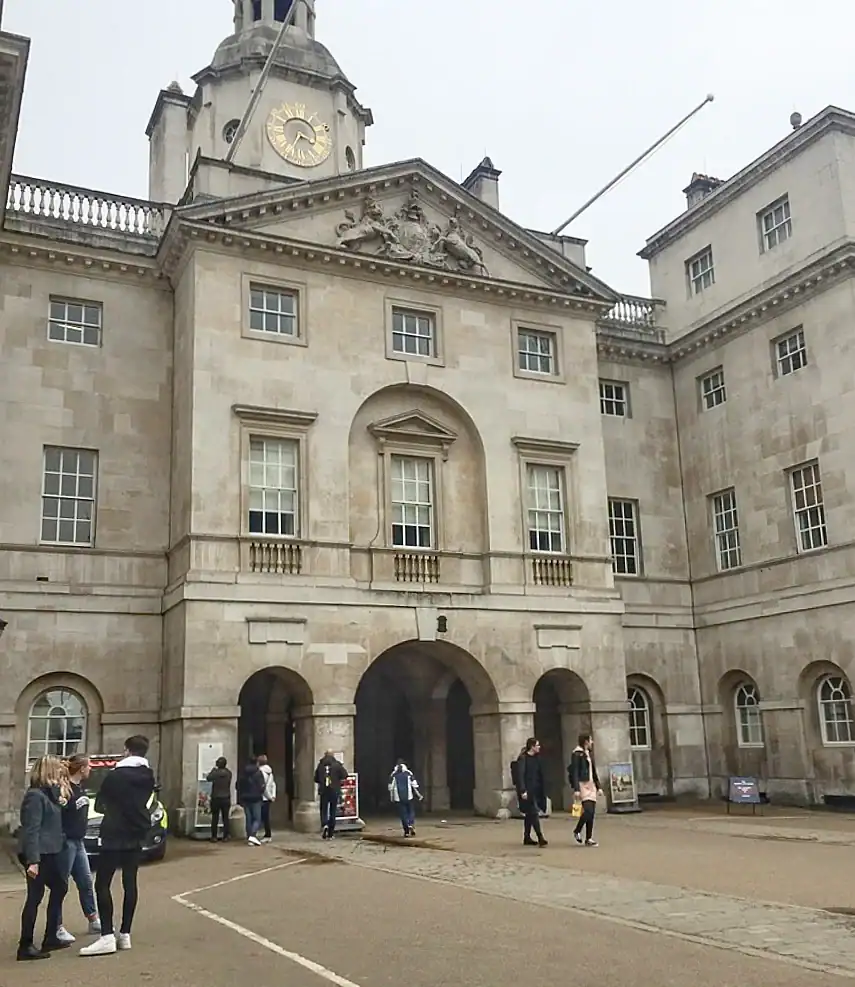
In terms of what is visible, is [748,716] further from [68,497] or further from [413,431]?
[68,497]

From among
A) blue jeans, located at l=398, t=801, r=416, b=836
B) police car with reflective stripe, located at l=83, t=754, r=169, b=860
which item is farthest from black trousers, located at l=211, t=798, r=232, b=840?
blue jeans, located at l=398, t=801, r=416, b=836

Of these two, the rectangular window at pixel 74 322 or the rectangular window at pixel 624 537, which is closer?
the rectangular window at pixel 74 322

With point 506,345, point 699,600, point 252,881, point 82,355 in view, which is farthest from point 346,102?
point 252,881

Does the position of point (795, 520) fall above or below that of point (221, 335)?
below

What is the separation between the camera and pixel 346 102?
3612 centimetres

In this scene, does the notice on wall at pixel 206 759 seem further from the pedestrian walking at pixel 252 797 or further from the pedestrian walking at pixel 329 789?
the pedestrian walking at pixel 329 789

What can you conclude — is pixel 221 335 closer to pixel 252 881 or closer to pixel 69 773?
pixel 252 881

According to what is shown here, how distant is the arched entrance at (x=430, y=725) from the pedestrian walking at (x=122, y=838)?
15.3m

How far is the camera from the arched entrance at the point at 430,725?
84.7 feet

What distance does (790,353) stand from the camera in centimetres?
2980

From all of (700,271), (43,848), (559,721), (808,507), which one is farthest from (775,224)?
(43,848)

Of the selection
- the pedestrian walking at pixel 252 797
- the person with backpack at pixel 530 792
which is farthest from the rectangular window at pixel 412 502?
the person with backpack at pixel 530 792

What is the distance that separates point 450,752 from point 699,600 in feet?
29.0

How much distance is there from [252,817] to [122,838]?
1153 centimetres
